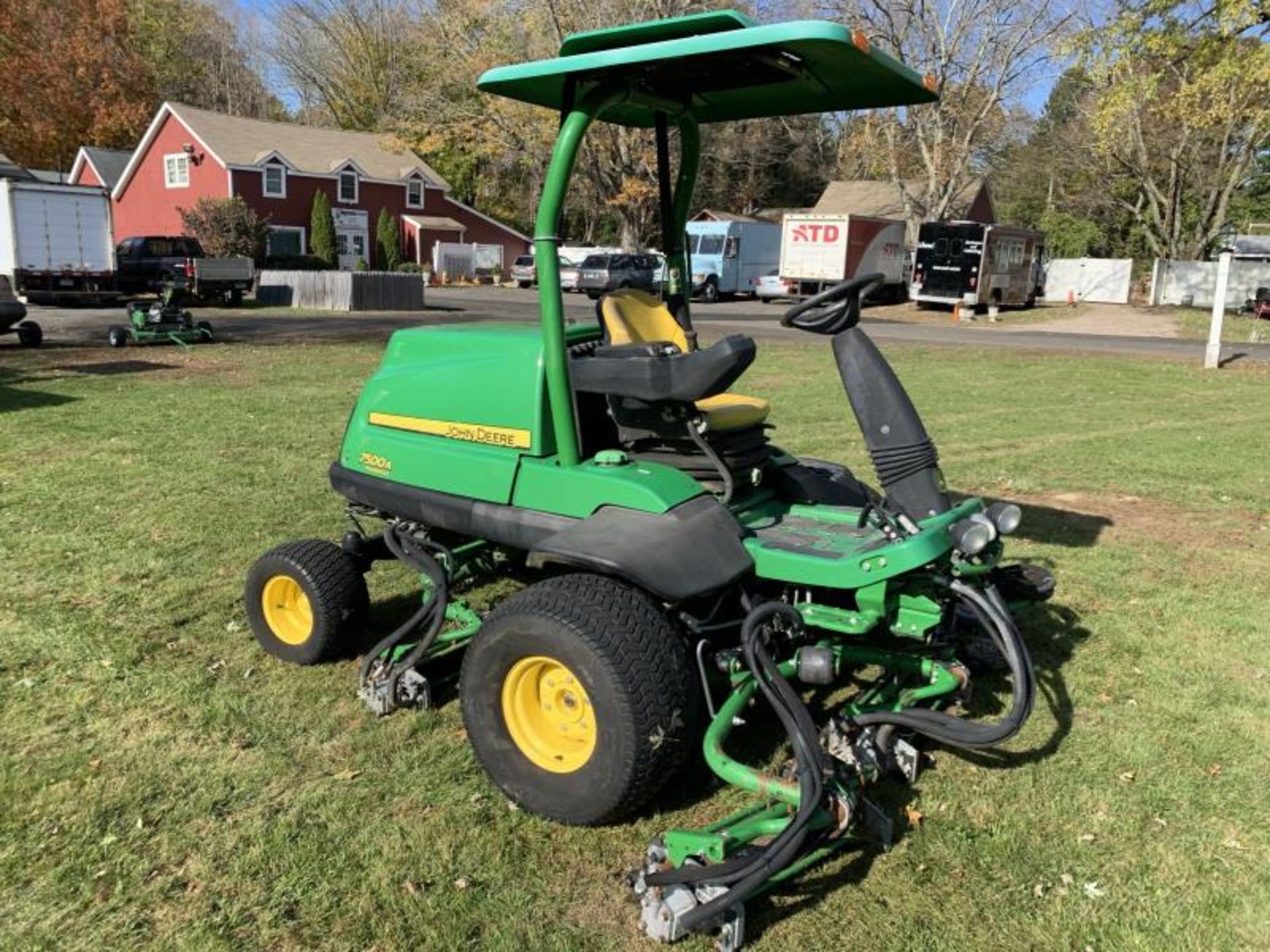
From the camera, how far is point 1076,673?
4.17m

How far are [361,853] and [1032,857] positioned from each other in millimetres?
1994

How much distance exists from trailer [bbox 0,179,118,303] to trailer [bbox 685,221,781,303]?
17.5 meters

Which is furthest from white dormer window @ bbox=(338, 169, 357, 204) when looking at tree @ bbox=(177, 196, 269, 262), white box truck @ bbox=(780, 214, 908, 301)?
white box truck @ bbox=(780, 214, 908, 301)

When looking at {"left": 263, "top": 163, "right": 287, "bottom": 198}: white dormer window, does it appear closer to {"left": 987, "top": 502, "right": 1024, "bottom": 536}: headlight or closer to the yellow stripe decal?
the yellow stripe decal

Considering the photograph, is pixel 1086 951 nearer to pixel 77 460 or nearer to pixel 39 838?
pixel 39 838

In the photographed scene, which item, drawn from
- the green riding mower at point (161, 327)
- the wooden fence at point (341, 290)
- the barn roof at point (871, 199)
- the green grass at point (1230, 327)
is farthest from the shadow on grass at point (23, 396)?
the barn roof at point (871, 199)

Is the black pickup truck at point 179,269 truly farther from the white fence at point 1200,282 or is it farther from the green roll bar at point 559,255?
the white fence at point 1200,282

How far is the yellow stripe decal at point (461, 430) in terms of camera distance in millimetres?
3720

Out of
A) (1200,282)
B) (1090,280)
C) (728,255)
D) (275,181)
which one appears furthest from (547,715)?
(1090,280)

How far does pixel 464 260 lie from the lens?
4234 cm

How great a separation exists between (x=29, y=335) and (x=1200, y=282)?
34876 millimetres

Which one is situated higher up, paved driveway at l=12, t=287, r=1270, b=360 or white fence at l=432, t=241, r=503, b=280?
white fence at l=432, t=241, r=503, b=280

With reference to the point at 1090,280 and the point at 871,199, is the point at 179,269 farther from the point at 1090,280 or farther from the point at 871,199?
the point at 1090,280

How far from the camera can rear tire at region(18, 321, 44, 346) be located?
1452cm
